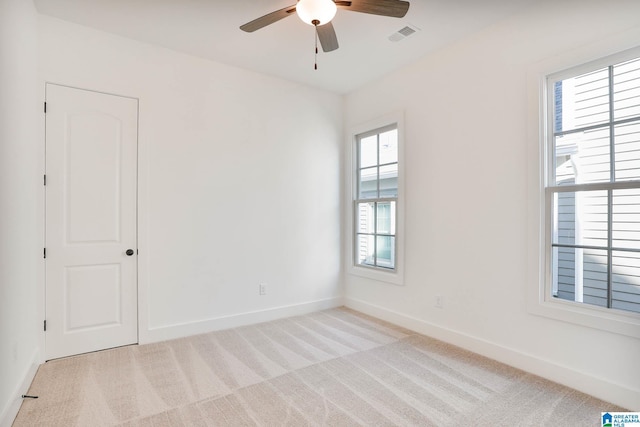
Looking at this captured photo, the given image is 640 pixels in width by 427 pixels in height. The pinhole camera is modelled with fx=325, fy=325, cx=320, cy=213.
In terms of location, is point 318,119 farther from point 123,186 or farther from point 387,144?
point 123,186

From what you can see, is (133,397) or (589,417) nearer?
(589,417)

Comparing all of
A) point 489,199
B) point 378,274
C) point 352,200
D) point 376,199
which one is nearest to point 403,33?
point 489,199

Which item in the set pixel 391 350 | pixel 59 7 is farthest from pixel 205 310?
pixel 59 7

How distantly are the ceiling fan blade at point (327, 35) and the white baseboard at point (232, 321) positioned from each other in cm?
284

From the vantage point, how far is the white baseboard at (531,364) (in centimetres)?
211

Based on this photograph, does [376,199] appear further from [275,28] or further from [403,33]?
[275,28]

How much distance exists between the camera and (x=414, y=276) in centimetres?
350

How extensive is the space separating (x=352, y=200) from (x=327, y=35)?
94.5 inches

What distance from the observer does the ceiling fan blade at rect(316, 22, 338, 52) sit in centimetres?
220

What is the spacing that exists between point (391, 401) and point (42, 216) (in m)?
3.07

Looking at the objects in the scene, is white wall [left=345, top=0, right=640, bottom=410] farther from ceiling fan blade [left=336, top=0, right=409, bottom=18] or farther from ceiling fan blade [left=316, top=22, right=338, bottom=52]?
ceiling fan blade [left=316, top=22, right=338, bottom=52]

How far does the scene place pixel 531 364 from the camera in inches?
99.8

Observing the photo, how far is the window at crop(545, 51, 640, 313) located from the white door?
11.8 feet

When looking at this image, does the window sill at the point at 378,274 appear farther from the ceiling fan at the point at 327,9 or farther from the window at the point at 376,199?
the ceiling fan at the point at 327,9
